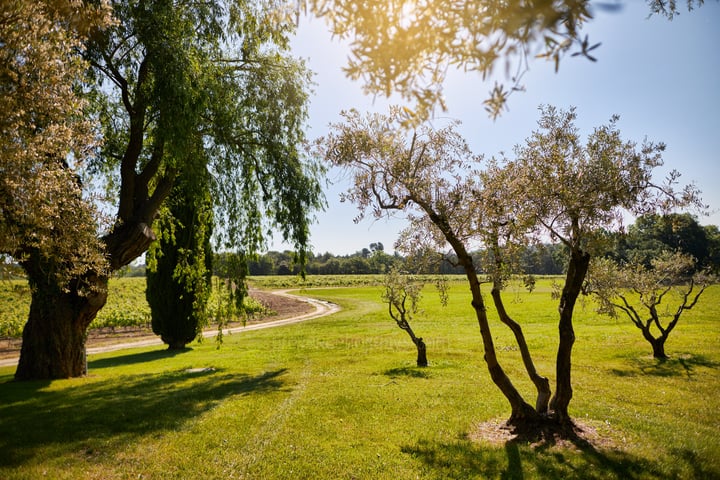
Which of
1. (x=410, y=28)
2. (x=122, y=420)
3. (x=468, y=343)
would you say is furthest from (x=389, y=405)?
(x=468, y=343)

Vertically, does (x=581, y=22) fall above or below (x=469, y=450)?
above

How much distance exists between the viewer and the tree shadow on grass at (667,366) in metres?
17.2

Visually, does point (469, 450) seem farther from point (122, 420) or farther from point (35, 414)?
point (35, 414)

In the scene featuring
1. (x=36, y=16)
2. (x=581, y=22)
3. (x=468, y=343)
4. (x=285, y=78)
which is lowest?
(x=468, y=343)

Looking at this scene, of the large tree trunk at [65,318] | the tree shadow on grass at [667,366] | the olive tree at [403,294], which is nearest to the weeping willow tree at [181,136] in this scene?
the large tree trunk at [65,318]

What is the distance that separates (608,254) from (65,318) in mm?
27195

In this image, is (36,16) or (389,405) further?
(389,405)

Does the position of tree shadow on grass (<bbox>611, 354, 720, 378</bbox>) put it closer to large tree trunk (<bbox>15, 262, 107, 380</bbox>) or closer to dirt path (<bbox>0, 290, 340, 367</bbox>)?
dirt path (<bbox>0, 290, 340, 367</bbox>)

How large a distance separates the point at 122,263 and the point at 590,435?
14.4 m

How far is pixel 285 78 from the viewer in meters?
15.6

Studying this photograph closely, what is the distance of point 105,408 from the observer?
11211 mm

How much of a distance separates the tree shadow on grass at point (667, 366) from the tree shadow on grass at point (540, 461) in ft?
34.1

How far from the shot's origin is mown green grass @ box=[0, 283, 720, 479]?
25.5 feet

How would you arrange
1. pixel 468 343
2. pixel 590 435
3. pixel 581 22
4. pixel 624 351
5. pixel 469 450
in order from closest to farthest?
pixel 581 22
pixel 469 450
pixel 590 435
pixel 624 351
pixel 468 343
